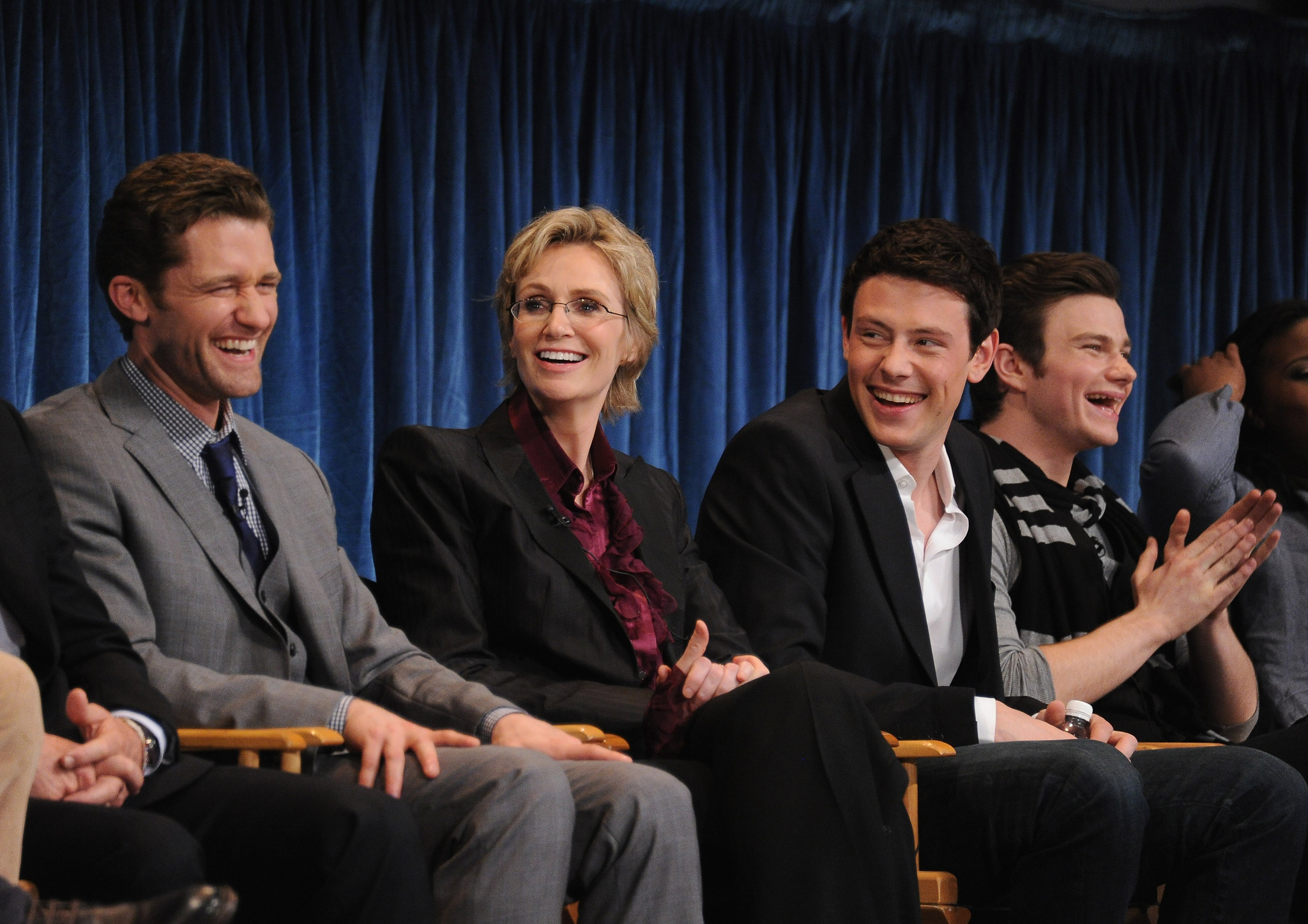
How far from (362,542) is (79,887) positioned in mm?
2065

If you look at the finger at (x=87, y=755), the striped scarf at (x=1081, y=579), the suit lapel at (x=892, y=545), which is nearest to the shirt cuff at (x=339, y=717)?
the finger at (x=87, y=755)

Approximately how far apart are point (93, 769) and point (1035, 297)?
7.40 ft

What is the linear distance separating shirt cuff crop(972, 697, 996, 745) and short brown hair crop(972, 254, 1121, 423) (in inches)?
40.5

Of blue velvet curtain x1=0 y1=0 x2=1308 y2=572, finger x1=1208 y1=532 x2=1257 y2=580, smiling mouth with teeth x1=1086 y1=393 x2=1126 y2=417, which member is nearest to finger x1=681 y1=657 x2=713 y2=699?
finger x1=1208 y1=532 x2=1257 y2=580

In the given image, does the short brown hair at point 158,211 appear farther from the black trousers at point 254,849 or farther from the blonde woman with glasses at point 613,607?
the black trousers at point 254,849

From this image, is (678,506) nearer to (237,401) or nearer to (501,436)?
(501,436)

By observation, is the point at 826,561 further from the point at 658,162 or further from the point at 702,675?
the point at 658,162

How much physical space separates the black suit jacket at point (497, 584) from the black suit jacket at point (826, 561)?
168 millimetres

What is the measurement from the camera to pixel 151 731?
181cm

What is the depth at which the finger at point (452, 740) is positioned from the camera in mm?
2010

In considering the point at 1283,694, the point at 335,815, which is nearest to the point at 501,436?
the point at 335,815

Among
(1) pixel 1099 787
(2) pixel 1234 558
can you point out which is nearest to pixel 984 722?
(1) pixel 1099 787

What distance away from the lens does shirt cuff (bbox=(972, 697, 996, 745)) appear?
7.86 feet

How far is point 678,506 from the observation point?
2812 mm
